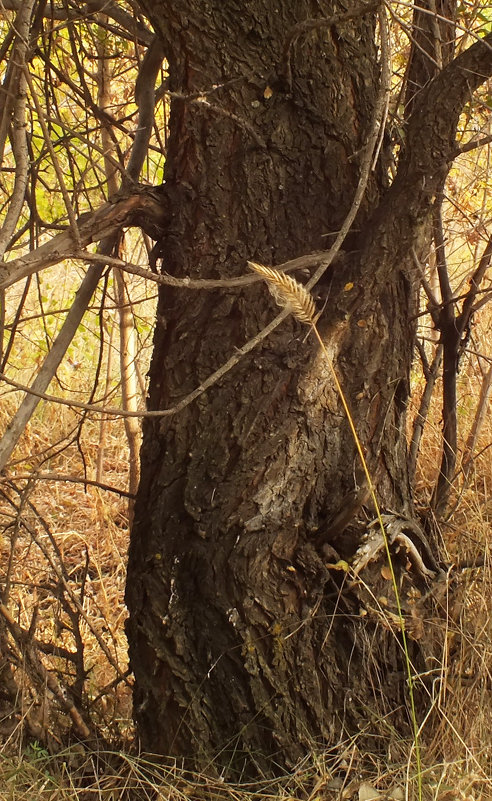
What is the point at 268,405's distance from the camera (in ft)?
5.79

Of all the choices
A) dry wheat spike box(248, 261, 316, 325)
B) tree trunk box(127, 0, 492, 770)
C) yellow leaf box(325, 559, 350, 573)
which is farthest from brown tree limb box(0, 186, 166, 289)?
yellow leaf box(325, 559, 350, 573)

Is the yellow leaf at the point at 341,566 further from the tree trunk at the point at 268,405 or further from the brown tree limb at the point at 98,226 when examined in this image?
the brown tree limb at the point at 98,226

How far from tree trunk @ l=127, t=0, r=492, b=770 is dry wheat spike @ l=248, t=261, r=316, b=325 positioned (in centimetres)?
34

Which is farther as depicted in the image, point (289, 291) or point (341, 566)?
point (341, 566)

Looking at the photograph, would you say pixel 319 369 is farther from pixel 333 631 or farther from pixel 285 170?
pixel 333 631

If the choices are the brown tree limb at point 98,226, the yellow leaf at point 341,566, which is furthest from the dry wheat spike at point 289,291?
the yellow leaf at point 341,566

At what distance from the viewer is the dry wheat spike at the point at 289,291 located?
4.43 feet

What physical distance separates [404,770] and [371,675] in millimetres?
202

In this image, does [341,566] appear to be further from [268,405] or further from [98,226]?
[98,226]

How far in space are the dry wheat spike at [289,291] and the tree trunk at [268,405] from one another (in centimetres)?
34

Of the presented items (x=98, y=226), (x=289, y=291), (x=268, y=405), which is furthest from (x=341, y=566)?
(x=98, y=226)

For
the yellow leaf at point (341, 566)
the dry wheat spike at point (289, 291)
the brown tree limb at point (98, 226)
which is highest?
the brown tree limb at point (98, 226)

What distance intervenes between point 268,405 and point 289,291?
0.43 metres

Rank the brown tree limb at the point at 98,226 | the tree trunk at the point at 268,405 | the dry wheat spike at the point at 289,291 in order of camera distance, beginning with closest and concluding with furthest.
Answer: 1. the dry wheat spike at the point at 289,291
2. the brown tree limb at the point at 98,226
3. the tree trunk at the point at 268,405
